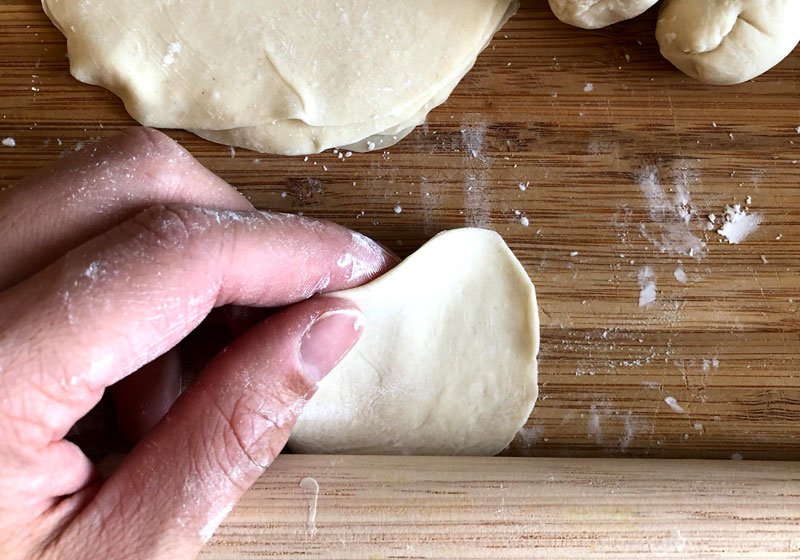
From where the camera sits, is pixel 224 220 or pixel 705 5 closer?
pixel 224 220

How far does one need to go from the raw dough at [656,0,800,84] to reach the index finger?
2.27ft

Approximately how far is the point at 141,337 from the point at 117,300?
0.15 ft

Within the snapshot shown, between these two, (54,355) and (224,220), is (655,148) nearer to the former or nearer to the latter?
(224,220)

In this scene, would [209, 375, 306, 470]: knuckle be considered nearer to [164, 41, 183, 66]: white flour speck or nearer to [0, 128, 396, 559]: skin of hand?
[0, 128, 396, 559]: skin of hand

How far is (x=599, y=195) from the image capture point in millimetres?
1107

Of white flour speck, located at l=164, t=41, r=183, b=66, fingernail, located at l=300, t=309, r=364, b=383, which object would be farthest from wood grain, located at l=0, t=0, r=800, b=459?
fingernail, located at l=300, t=309, r=364, b=383

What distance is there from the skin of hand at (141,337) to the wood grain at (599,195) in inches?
10.1

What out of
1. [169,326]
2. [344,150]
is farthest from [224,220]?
[344,150]

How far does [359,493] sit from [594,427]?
0.41 meters

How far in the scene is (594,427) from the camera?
1.07 m

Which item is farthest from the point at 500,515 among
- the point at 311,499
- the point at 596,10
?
the point at 596,10

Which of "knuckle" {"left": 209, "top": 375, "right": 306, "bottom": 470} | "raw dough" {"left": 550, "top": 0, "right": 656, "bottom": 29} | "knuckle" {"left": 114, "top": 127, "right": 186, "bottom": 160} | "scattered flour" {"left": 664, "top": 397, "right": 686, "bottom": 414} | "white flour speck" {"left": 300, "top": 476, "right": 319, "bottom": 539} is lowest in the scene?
"scattered flour" {"left": 664, "top": 397, "right": 686, "bottom": 414}

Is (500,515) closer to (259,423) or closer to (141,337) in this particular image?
(259,423)

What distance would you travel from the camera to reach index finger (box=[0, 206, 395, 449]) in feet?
2.17
